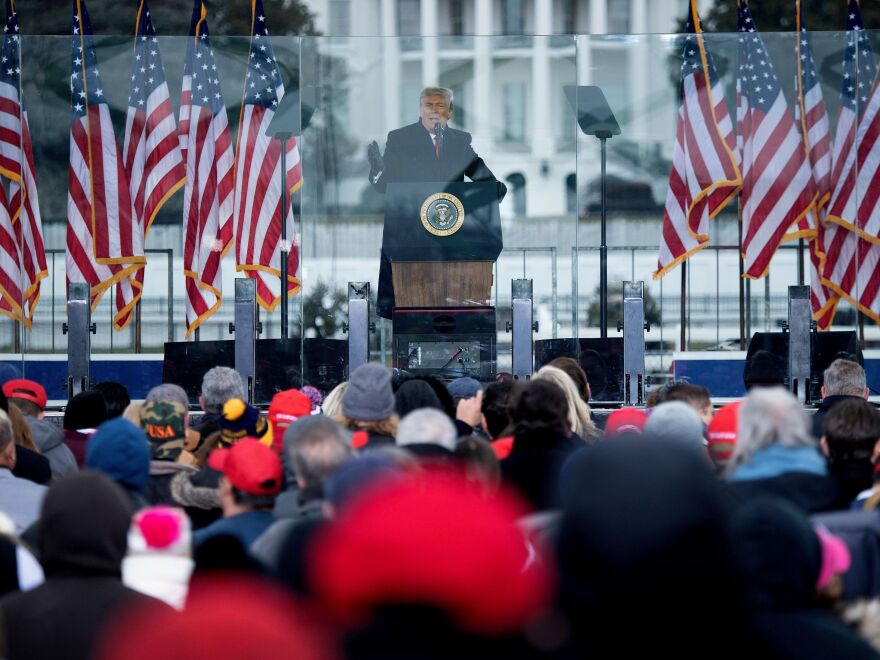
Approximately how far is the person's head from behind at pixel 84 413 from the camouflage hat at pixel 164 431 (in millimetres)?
996

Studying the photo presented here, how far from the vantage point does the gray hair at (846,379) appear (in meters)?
7.10

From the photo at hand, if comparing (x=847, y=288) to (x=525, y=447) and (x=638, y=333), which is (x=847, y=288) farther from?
(x=525, y=447)

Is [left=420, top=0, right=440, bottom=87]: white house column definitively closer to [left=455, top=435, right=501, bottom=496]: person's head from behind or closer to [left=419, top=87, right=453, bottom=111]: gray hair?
[left=419, top=87, right=453, bottom=111]: gray hair

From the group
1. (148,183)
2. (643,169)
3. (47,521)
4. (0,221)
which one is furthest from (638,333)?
(47,521)

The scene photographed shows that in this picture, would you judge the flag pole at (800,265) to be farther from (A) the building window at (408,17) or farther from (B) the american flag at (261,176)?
(A) the building window at (408,17)

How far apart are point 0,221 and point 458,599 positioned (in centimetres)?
1242

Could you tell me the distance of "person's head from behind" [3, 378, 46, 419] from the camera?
Result: 278 inches

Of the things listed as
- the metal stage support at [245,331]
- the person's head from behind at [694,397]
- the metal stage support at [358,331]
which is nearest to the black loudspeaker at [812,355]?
the metal stage support at [358,331]

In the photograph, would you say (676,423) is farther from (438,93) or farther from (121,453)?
(438,93)

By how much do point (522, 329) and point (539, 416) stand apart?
8.14 m

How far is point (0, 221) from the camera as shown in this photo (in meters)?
13.4

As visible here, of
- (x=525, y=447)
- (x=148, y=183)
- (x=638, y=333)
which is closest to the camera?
(x=525, y=447)

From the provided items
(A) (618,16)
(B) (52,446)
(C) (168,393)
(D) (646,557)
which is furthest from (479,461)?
(A) (618,16)

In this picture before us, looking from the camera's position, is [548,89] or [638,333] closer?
[638,333]
